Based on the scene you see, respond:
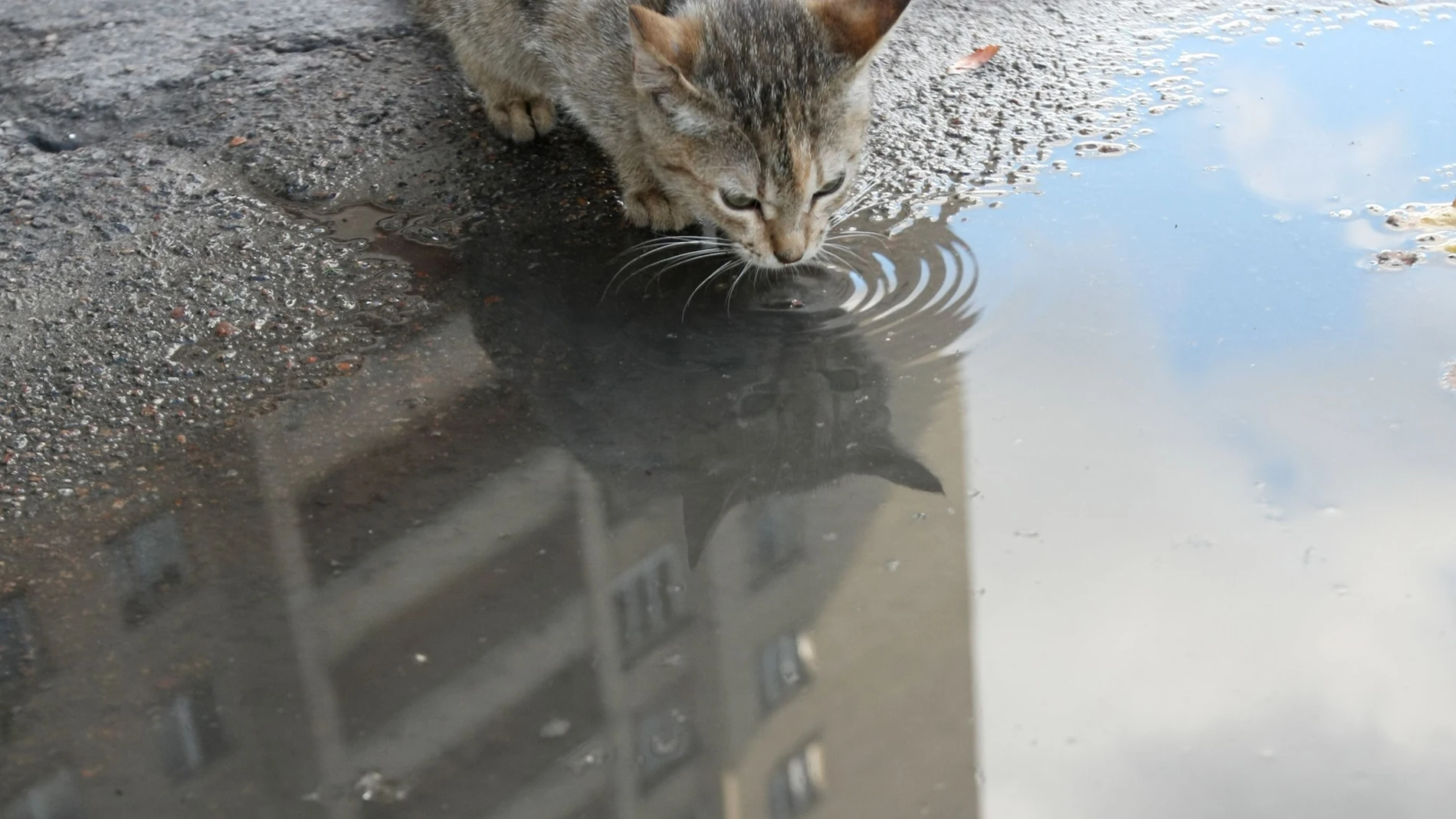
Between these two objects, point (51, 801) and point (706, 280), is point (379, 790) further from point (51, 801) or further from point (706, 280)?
point (706, 280)

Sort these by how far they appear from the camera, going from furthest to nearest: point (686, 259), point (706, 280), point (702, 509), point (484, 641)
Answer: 1. point (686, 259)
2. point (706, 280)
3. point (702, 509)
4. point (484, 641)

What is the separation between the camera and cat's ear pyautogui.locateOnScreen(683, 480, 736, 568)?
218 centimetres

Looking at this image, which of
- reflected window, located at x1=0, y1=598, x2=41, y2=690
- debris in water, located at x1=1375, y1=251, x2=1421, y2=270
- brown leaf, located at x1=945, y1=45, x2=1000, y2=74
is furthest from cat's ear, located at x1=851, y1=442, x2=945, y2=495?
brown leaf, located at x1=945, y1=45, x2=1000, y2=74

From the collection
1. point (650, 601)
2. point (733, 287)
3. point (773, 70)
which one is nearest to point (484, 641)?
point (650, 601)

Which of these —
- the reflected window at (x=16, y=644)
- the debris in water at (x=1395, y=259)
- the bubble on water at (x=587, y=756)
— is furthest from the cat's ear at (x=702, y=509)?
the debris in water at (x=1395, y=259)

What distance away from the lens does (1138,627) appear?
197 cm

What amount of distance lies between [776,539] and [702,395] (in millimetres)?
463

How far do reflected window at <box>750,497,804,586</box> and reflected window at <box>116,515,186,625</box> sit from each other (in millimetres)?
1011

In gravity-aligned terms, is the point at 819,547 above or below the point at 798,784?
above

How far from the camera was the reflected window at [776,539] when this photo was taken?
6.95 feet

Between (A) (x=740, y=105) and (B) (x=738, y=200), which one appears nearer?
(A) (x=740, y=105)

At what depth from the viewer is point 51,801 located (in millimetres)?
1800

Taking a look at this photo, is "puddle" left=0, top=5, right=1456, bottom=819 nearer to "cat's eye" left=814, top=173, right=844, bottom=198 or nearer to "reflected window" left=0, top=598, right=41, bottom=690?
"reflected window" left=0, top=598, right=41, bottom=690

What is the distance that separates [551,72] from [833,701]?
213cm
